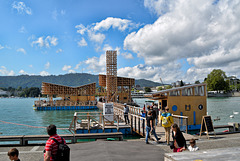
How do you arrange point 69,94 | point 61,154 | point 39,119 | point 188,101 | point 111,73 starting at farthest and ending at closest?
point 69,94 < point 111,73 < point 39,119 < point 188,101 < point 61,154

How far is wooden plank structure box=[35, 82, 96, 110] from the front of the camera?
207 ft

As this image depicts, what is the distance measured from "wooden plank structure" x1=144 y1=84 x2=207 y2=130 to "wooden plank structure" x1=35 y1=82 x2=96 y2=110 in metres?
48.6

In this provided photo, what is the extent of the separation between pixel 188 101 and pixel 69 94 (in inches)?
2098

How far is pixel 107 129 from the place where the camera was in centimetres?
1659

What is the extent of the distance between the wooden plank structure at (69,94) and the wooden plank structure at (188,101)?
48.6 m

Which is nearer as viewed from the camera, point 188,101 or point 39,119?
point 188,101

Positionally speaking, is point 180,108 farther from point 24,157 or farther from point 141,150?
point 24,157

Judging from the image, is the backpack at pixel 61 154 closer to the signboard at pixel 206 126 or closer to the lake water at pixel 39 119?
the signboard at pixel 206 126

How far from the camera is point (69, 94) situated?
6606cm

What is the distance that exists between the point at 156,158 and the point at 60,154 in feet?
9.32

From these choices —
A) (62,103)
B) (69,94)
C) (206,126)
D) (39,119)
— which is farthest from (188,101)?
(69,94)

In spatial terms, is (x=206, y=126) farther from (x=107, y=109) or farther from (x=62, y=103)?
(x=62, y=103)

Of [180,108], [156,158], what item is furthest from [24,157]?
[180,108]

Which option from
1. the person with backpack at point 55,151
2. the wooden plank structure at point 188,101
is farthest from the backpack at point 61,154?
the wooden plank structure at point 188,101
